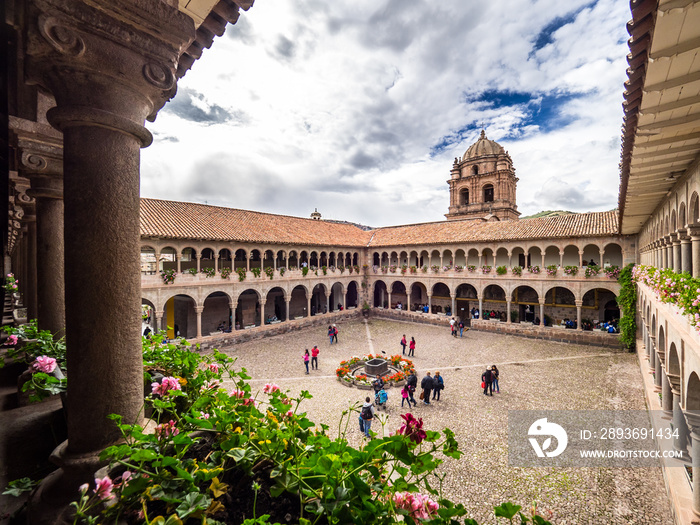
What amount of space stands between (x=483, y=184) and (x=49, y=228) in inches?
1429

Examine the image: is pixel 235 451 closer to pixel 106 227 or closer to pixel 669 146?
pixel 106 227

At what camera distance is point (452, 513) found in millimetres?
1684

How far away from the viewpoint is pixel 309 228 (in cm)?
2900

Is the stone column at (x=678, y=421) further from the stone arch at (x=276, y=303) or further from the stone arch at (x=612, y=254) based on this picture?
the stone arch at (x=276, y=303)

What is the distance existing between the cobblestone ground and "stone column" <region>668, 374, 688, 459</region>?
3.21 feet

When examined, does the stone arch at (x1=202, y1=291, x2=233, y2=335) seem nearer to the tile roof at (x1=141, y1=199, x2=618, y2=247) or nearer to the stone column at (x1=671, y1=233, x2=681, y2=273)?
the tile roof at (x1=141, y1=199, x2=618, y2=247)

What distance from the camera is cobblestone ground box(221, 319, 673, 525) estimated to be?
7.14 metres

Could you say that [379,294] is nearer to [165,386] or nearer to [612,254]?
[612,254]

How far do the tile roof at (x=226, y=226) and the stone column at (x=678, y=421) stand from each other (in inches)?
811

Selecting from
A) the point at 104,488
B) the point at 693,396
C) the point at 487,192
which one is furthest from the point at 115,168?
the point at 487,192

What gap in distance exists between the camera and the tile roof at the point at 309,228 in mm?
19438

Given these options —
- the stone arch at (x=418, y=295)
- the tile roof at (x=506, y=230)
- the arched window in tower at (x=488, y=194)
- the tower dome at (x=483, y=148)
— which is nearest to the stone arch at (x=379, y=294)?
the stone arch at (x=418, y=295)

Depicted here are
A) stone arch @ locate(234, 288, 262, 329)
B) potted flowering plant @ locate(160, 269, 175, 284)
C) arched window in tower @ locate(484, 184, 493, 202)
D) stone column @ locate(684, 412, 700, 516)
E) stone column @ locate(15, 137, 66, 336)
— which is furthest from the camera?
arched window in tower @ locate(484, 184, 493, 202)

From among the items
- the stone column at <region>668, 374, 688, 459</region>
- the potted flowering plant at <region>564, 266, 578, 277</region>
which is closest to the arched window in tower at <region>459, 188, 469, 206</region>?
the potted flowering plant at <region>564, 266, 578, 277</region>
